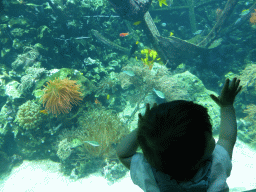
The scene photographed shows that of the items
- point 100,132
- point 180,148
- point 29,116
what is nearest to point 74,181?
point 100,132

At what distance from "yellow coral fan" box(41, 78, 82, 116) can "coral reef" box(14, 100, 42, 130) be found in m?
0.54

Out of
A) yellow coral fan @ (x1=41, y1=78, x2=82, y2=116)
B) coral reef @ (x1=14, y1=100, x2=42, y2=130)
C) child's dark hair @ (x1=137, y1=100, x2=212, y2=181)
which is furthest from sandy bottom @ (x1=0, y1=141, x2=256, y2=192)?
child's dark hair @ (x1=137, y1=100, x2=212, y2=181)

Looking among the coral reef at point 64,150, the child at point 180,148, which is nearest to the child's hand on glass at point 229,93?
the child at point 180,148

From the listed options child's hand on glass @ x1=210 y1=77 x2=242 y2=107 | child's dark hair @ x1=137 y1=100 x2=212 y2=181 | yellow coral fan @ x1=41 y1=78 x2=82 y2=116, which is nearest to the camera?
child's dark hair @ x1=137 y1=100 x2=212 y2=181

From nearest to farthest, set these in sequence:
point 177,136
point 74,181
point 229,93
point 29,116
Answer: point 177,136 → point 229,93 → point 74,181 → point 29,116

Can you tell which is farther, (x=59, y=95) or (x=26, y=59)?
(x=26, y=59)

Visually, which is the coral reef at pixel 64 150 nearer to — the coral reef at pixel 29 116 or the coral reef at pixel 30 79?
the coral reef at pixel 29 116

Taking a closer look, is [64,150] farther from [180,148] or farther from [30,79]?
[180,148]

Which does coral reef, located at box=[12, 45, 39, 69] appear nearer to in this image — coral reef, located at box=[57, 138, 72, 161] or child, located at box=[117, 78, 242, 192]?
coral reef, located at box=[57, 138, 72, 161]

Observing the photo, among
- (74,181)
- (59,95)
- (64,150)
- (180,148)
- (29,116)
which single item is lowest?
(74,181)

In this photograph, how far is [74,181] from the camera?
341cm

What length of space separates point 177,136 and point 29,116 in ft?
14.0

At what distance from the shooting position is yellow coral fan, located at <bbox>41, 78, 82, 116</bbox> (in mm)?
3477

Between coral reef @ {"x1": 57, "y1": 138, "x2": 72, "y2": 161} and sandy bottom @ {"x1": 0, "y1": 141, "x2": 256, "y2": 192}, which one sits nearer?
sandy bottom @ {"x1": 0, "y1": 141, "x2": 256, "y2": 192}
